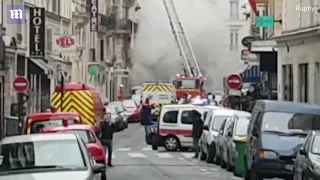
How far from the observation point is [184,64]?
291 ft

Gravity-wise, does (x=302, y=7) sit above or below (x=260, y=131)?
above

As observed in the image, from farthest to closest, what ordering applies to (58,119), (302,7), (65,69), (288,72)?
1. (65,69)
2. (288,72)
3. (302,7)
4. (58,119)

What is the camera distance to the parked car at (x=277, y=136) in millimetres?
22094

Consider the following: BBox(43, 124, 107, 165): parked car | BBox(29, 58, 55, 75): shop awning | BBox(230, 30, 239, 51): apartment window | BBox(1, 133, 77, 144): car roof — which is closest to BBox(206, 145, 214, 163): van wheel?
BBox(43, 124, 107, 165): parked car

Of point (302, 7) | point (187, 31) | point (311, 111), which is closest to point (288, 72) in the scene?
point (302, 7)

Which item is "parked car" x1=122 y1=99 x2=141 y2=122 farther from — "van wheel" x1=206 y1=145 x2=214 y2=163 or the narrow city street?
"van wheel" x1=206 y1=145 x2=214 y2=163

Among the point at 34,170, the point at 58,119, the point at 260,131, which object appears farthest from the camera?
the point at 58,119

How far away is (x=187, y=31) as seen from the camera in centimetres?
9644

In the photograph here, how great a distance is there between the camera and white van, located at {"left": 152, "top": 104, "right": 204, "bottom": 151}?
39.8 meters

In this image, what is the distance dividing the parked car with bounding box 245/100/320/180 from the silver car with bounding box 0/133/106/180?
304 inches

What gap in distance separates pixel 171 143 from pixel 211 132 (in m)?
6.82

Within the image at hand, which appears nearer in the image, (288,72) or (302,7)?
(302,7)

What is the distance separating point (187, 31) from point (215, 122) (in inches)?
2451

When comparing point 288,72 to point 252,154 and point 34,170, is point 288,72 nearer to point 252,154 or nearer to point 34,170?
point 252,154
